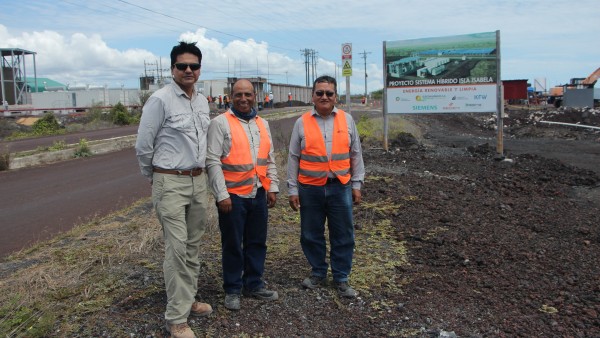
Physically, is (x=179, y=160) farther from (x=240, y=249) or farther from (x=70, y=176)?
(x=70, y=176)

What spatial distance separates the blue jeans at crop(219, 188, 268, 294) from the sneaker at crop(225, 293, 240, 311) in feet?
0.12


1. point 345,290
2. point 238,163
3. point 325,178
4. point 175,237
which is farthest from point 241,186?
point 345,290

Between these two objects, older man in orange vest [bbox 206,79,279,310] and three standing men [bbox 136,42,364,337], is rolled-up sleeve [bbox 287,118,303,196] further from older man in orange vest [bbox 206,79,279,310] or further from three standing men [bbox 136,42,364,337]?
older man in orange vest [bbox 206,79,279,310]

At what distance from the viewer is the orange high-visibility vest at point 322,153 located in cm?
447

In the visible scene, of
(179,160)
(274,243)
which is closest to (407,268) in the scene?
(274,243)

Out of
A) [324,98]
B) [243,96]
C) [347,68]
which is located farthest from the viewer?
[347,68]

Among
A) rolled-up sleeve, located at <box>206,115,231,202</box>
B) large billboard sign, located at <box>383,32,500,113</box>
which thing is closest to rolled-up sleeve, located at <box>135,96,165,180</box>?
rolled-up sleeve, located at <box>206,115,231,202</box>

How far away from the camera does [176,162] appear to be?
12.2 feet

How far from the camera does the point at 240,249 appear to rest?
13.8 feet

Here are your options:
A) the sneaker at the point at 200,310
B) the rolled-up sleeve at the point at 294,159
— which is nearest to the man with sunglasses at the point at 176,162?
the sneaker at the point at 200,310

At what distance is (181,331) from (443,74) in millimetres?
11786

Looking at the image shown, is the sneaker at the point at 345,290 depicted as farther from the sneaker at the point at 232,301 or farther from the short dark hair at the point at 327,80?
the short dark hair at the point at 327,80

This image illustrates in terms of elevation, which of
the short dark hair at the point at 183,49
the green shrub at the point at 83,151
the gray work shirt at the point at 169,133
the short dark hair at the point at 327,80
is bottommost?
the green shrub at the point at 83,151

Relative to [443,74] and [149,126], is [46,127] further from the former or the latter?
[149,126]
